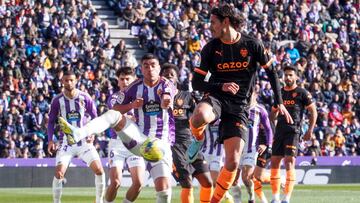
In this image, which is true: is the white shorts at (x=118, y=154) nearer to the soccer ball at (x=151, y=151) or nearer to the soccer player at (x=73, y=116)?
the soccer player at (x=73, y=116)

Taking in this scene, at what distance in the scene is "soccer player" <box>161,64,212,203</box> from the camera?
16406 millimetres

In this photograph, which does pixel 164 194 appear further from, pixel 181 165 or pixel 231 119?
pixel 181 165

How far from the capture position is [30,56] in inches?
1249

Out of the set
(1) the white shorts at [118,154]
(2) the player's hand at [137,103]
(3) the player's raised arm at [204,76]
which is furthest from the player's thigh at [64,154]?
(3) the player's raised arm at [204,76]

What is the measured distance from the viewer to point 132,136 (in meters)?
13.4

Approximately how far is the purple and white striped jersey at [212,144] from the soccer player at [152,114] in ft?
15.6

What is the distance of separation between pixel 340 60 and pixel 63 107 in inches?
899

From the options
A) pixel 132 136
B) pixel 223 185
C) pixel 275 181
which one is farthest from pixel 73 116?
pixel 223 185

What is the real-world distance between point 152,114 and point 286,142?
18.8 feet

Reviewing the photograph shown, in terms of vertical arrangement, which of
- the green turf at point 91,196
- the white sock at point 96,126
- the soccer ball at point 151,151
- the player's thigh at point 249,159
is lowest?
the green turf at point 91,196

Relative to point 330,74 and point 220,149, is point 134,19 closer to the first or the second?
point 330,74

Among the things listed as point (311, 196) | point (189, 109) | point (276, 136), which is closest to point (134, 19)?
point (311, 196)

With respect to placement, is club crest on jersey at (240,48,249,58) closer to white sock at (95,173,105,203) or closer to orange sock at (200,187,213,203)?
orange sock at (200,187,213,203)

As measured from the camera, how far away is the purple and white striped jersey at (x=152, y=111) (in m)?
14.4
